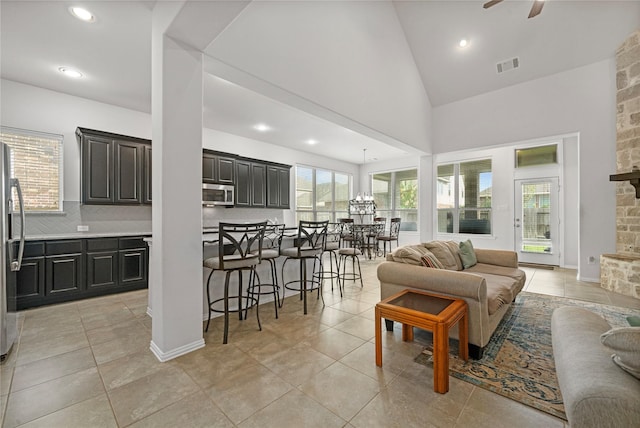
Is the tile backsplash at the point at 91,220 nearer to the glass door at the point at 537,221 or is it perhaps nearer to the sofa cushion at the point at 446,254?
the sofa cushion at the point at 446,254

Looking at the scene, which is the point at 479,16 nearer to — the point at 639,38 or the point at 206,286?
the point at 639,38

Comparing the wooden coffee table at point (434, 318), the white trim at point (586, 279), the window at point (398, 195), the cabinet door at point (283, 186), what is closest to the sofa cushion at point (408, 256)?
the wooden coffee table at point (434, 318)

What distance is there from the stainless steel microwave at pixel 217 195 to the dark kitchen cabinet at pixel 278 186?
102 cm

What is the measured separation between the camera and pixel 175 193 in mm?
2281

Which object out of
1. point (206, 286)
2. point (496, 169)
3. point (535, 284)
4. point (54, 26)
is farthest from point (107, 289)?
point (496, 169)

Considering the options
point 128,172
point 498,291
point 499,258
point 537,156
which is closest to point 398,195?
point 537,156

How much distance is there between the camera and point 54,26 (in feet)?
8.99

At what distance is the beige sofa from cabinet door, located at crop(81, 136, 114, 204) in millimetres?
4207

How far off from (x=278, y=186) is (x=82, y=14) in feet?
14.4

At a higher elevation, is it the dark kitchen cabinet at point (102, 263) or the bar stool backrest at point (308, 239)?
the bar stool backrest at point (308, 239)

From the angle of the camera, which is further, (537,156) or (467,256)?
(537,156)

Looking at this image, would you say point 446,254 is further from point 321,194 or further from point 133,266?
point 321,194

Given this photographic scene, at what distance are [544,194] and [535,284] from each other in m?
2.77

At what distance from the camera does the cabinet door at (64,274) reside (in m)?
3.48
